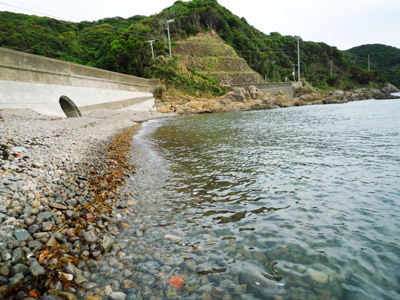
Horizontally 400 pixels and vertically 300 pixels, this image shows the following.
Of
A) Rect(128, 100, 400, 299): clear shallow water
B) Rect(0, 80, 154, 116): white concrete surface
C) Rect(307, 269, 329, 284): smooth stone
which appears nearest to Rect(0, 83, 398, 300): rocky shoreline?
Rect(128, 100, 400, 299): clear shallow water

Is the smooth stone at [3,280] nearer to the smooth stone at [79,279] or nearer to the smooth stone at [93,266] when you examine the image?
the smooth stone at [79,279]

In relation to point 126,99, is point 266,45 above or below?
above

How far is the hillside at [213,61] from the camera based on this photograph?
59.5 metres

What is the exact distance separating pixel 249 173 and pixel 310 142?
536cm

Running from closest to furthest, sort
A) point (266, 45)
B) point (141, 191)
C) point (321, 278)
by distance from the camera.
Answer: point (321, 278)
point (141, 191)
point (266, 45)

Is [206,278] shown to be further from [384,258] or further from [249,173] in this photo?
[249,173]

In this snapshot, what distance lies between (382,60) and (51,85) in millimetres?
159128

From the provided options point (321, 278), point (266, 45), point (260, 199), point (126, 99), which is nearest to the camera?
point (321, 278)

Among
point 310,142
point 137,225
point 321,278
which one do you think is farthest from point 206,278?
point 310,142

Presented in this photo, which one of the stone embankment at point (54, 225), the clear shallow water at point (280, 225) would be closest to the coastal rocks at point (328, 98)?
the clear shallow water at point (280, 225)

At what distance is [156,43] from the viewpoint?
51688 millimetres

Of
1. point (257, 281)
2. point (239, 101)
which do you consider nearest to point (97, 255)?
point (257, 281)

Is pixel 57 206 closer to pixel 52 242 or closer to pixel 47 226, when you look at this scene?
pixel 47 226

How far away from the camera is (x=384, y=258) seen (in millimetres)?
2691
